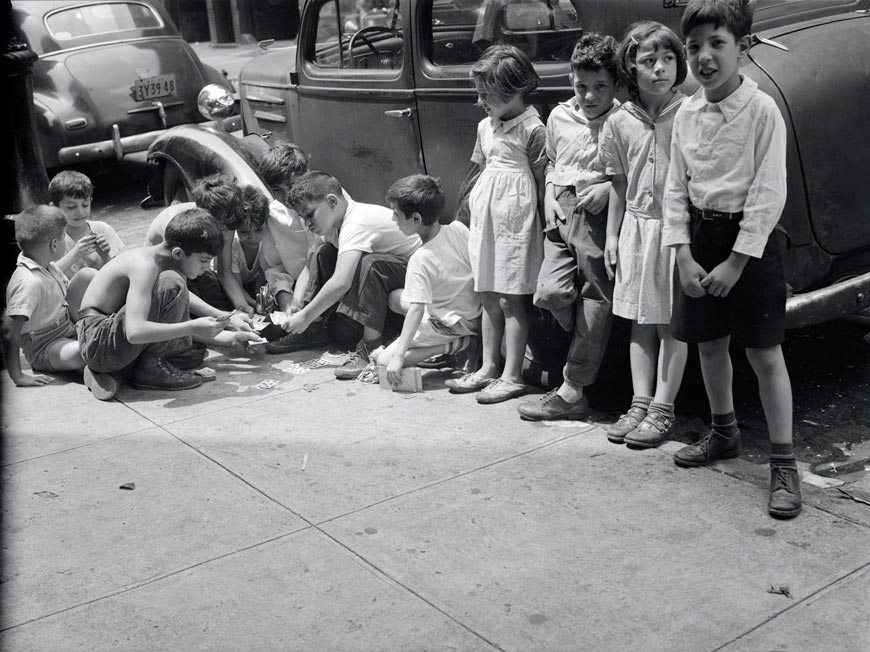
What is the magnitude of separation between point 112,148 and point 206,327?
5291 millimetres

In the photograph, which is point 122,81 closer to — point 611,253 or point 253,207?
point 253,207

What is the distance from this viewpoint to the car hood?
927 centimetres

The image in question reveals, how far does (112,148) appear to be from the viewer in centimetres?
920

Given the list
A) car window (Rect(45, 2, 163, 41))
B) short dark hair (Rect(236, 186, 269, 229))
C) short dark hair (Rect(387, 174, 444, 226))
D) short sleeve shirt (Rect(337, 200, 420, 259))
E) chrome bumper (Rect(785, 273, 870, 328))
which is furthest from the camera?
car window (Rect(45, 2, 163, 41))

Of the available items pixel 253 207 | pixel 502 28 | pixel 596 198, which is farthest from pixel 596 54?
pixel 253 207

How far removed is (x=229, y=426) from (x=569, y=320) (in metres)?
1.51

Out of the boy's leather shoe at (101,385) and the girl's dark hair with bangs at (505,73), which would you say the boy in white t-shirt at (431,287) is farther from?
the boy's leather shoe at (101,385)

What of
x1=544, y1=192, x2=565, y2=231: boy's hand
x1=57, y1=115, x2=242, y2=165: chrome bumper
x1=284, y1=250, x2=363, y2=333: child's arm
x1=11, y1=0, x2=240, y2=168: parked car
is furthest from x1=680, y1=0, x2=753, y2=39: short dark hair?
x1=11, y1=0, x2=240, y2=168: parked car

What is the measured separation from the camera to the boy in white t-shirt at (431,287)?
453 centimetres

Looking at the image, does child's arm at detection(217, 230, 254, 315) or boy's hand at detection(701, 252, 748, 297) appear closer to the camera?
boy's hand at detection(701, 252, 748, 297)

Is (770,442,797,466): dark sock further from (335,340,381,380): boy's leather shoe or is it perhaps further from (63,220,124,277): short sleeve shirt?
(63,220,124,277): short sleeve shirt

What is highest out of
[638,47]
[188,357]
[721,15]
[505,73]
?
[721,15]

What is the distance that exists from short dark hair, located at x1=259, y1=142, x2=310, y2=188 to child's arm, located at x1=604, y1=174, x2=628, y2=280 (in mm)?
2113

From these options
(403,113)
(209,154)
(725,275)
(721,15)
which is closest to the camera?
(721,15)
